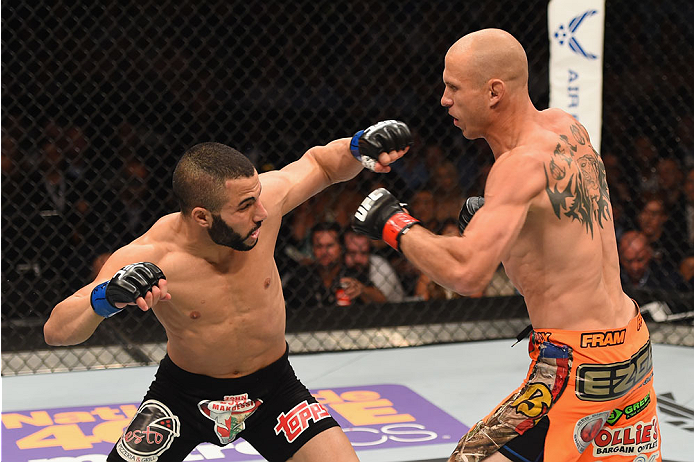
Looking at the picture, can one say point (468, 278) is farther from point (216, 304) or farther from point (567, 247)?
point (216, 304)

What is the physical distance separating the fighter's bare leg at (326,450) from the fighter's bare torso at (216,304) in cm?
23

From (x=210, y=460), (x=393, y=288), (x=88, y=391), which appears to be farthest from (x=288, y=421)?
(x=393, y=288)

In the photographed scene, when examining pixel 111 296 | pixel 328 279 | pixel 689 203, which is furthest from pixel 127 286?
pixel 689 203

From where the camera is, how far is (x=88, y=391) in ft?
11.9

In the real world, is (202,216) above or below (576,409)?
above

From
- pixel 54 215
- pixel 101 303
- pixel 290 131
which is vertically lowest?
pixel 54 215

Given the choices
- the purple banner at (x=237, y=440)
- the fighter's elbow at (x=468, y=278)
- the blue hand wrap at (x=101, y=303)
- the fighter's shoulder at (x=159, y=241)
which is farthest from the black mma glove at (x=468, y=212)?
the purple banner at (x=237, y=440)

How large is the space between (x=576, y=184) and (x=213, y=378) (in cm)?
98

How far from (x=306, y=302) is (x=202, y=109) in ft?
3.78

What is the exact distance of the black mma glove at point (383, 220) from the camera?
1.65m

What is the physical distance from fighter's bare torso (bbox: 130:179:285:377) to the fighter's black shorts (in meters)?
0.04

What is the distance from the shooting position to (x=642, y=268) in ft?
15.0

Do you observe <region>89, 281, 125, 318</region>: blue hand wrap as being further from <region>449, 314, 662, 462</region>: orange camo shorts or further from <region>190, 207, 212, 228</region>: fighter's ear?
<region>449, 314, 662, 462</region>: orange camo shorts

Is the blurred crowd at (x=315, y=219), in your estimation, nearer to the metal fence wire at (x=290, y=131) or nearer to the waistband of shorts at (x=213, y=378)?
the metal fence wire at (x=290, y=131)
